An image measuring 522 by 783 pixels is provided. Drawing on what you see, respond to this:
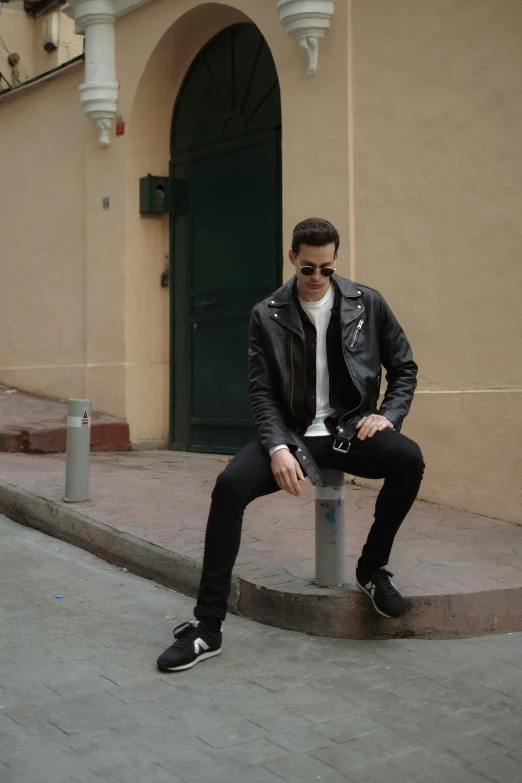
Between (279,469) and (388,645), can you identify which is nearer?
(279,469)

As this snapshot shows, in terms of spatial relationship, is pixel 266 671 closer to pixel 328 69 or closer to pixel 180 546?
pixel 180 546

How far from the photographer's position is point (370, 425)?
4.09 m

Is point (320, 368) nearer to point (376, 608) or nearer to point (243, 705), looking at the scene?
point (376, 608)

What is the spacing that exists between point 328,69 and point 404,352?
3795 mm

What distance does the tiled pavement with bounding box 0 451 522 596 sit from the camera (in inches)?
190

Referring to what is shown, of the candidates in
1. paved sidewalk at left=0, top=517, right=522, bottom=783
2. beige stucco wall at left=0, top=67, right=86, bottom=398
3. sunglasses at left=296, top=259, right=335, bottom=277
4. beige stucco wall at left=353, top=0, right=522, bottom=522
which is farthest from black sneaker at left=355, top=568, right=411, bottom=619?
beige stucco wall at left=0, top=67, right=86, bottom=398

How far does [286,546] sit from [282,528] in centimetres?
50

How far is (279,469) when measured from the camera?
3986 millimetres

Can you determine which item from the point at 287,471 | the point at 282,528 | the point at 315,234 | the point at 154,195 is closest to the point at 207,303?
the point at 154,195

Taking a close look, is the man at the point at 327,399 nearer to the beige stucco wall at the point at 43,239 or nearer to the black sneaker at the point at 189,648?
the black sneaker at the point at 189,648

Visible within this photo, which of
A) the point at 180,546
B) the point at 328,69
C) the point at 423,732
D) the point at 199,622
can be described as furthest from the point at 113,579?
the point at 328,69

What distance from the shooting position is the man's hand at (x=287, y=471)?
396cm

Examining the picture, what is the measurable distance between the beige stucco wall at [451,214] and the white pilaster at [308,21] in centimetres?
24

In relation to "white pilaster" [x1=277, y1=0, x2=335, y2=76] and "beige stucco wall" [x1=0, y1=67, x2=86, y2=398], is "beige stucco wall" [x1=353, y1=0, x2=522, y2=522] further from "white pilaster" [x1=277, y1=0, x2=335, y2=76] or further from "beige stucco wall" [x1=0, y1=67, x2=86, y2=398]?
"beige stucco wall" [x1=0, y1=67, x2=86, y2=398]
